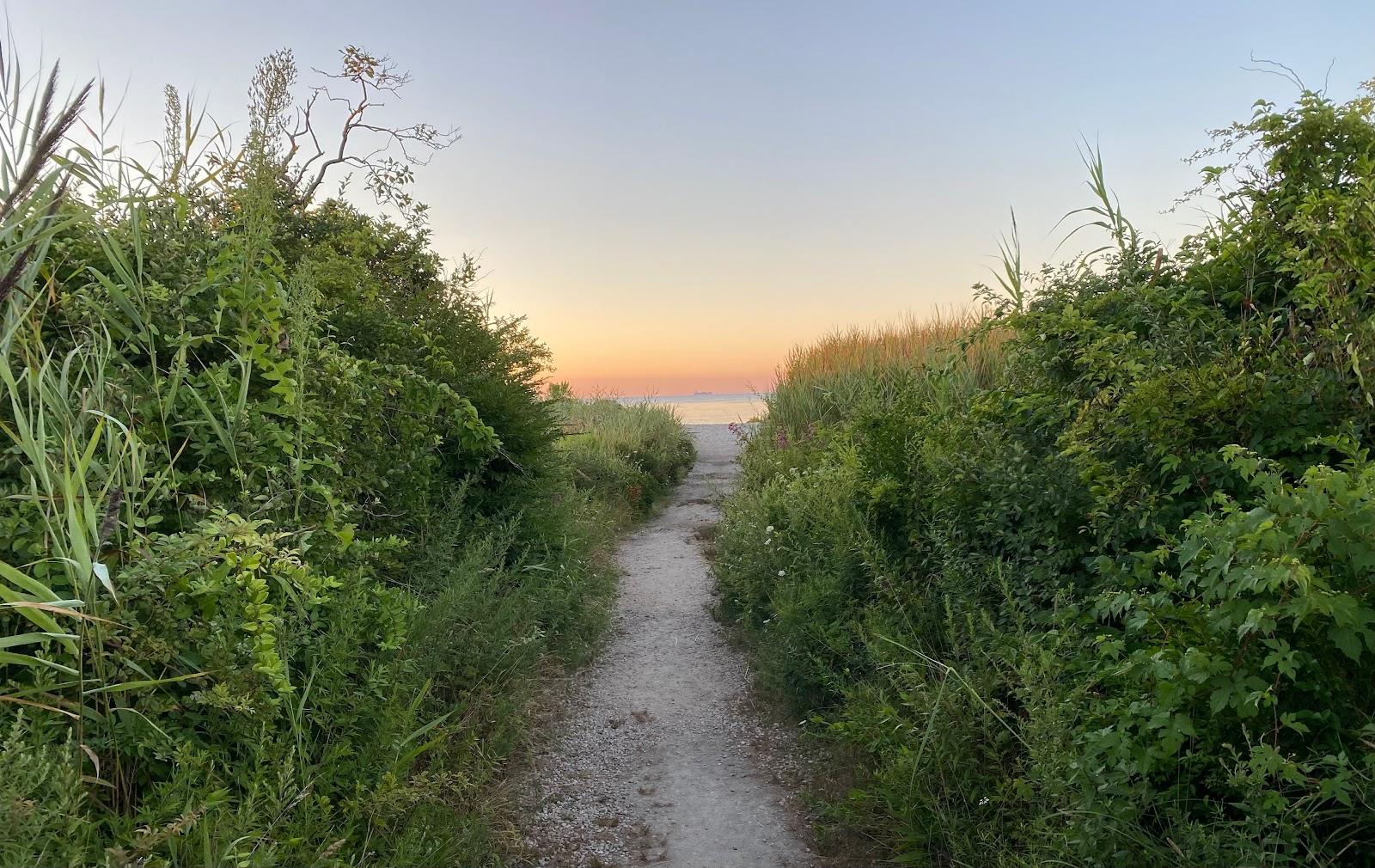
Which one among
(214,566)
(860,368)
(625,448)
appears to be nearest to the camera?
(214,566)

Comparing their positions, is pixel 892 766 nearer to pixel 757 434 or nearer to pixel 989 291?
pixel 989 291

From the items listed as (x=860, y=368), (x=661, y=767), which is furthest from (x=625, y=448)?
(x=661, y=767)

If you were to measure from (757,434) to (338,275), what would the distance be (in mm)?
8792

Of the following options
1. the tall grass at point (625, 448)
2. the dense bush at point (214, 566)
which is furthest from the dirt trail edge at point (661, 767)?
the tall grass at point (625, 448)

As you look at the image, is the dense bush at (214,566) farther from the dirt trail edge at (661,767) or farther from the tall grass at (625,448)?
the tall grass at (625,448)

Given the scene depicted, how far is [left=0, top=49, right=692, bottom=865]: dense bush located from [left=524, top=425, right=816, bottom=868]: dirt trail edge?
47cm

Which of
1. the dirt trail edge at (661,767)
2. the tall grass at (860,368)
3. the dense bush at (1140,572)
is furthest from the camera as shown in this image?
the tall grass at (860,368)

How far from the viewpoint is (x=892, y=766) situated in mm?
3500

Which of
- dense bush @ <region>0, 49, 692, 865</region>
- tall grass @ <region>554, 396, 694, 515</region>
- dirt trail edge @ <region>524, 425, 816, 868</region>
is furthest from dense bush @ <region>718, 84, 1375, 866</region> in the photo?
tall grass @ <region>554, 396, 694, 515</region>

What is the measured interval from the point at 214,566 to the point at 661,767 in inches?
118

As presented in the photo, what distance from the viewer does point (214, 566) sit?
272 cm

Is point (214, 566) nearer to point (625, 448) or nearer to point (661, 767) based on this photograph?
point (661, 767)

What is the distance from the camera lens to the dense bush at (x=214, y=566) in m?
2.33

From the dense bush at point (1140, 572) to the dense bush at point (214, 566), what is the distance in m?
2.21
